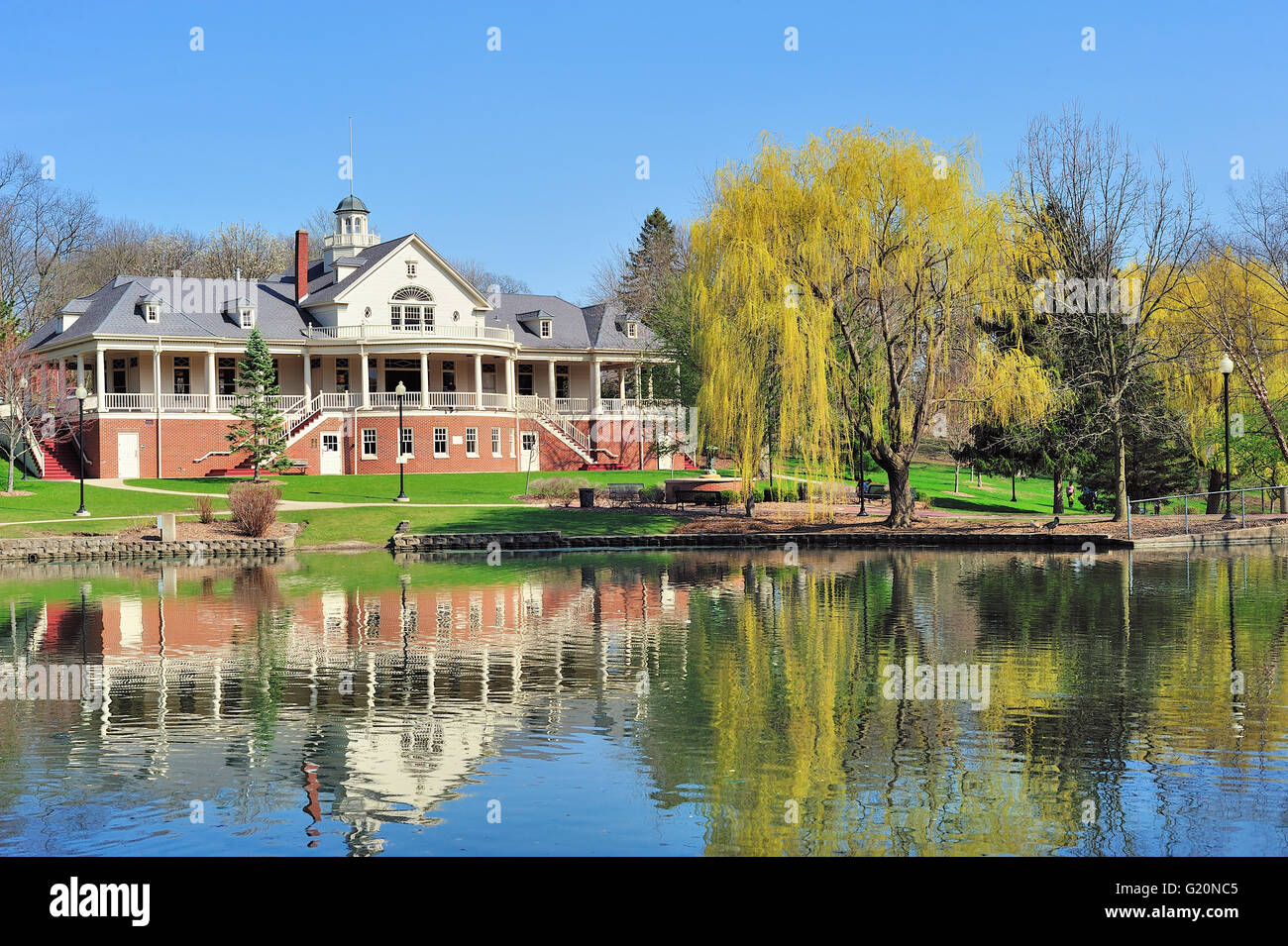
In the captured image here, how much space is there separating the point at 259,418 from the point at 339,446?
5.46m

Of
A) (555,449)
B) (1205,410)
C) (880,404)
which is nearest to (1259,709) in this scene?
(880,404)

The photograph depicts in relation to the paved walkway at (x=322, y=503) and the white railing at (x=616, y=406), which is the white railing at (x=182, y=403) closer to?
the paved walkway at (x=322, y=503)

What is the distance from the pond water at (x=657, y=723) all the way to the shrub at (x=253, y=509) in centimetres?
1220

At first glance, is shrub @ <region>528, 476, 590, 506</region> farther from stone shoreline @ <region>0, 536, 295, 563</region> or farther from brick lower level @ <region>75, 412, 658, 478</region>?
stone shoreline @ <region>0, 536, 295, 563</region>

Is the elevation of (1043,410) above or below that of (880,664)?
above

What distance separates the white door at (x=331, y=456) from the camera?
2169 inches

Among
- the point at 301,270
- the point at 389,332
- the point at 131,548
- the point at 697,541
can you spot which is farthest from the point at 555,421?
the point at 131,548

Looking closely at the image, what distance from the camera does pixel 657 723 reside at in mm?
11789

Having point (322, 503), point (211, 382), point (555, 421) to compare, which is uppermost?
point (211, 382)

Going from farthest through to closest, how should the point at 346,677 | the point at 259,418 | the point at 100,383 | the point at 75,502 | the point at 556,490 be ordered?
the point at 100,383 → the point at 259,418 → the point at 556,490 → the point at 75,502 → the point at 346,677

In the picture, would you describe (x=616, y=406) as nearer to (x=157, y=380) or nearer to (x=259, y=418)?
(x=259, y=418)

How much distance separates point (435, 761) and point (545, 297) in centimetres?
5917
